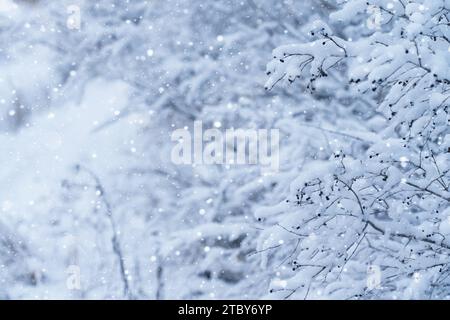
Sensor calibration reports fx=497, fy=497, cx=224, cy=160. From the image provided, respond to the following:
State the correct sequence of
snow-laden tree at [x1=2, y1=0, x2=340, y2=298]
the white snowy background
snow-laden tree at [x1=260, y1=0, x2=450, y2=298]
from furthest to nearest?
snow-laden tree at [x1=2, y1=0, x2=340, y2=298] → the white snowy background → snow-laden tree at [x1=260, y1=0, x2=450, y2=298]

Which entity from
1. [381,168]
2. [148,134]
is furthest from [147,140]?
[381,168]

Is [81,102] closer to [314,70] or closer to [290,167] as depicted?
[290,167]

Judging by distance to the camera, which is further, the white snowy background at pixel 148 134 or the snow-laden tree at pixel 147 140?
the snow-laden tree at pixel 147 140

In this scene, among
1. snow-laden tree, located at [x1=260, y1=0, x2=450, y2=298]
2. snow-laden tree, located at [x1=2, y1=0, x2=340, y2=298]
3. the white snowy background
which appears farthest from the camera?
snow-laden tree, located at [x1=2, y1=0, x2=340, y2=298]

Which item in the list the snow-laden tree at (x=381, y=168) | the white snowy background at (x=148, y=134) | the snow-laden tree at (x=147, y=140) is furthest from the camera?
the snow-laden tree at (x=147, y=140)

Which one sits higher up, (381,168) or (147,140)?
(381,168)

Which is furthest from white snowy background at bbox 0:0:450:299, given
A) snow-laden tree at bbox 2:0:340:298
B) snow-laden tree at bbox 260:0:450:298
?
snow-laden tree at bbox 260:0:450:298

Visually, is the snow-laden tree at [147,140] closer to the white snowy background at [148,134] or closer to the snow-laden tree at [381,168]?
the white snowy background at [148,134]

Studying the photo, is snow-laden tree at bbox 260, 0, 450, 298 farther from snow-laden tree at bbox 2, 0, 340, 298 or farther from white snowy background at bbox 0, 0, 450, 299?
snow-laden tree at bbox 2, 0, 340, 298

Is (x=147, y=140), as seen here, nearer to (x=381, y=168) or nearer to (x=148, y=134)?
(x=148, y=134)

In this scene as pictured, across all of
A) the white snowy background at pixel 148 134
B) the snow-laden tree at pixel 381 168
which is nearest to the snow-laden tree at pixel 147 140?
the white snowy background at pixel 148 134

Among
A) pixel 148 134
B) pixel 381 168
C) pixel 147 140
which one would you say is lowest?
pixel 147 140

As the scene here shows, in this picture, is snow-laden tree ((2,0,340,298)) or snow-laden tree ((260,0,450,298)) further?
snow-laden tree ((2,0,340,298))

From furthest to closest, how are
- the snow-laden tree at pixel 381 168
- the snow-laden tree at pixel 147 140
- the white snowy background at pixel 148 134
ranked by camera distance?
the snow-laden tree at pixel 147 140 < the white snowy background at pixel 148 134 < the snow-laden tree at pixel 381 168
